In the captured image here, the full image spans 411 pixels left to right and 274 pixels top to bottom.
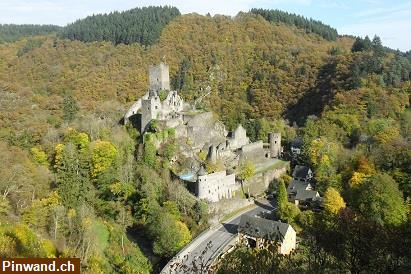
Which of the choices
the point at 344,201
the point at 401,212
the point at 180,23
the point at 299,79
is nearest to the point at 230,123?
the point at 299,79

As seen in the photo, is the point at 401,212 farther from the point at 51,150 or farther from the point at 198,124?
the point at 51,150

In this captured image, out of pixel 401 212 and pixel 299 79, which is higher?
pixel 299 79

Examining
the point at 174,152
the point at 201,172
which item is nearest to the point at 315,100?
the point at 174,152

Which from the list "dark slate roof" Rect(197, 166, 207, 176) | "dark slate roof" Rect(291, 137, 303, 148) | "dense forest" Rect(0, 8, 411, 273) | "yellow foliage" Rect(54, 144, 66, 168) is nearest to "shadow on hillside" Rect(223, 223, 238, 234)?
"dense forest" Rect(0, 8, 411, 273)

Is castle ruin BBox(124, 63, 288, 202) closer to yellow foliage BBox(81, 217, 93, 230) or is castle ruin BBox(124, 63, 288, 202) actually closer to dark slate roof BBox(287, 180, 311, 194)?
dark slate roof BBox(287, 180, 311, 194)

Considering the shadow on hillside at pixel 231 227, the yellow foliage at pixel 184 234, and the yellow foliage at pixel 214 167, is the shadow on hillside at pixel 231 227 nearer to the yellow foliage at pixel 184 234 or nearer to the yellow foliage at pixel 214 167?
the yellow foliage at pixel 184 234

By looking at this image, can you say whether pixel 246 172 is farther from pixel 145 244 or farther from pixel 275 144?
pixel 145 244

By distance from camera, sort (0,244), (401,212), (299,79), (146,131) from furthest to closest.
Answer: (299,79) < (146,131) < (401,212) < (0,244)
